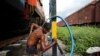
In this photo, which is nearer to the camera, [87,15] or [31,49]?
[31,49]

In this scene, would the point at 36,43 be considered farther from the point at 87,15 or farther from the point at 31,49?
the point at 87,15

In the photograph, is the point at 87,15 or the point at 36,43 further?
the point at 87,15

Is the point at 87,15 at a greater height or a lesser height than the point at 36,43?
greater

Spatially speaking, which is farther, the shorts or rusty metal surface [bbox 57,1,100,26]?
rusty metal surface [bbox 57,1,100,26]

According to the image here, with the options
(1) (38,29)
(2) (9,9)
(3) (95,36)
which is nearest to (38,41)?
(1) (38,29)

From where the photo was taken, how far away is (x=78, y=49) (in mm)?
6094

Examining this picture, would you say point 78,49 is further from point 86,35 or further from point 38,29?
point 38,29

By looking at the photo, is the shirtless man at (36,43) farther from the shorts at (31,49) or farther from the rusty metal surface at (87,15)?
the rusty metal surface at (87,15)

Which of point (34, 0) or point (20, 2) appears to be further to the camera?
point (34, 0)

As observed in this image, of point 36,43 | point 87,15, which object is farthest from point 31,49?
point 87,15

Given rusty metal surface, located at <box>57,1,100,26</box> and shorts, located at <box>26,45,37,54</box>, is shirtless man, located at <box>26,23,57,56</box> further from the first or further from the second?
rusty metal surface, located at <box>57,1,100,26</box>

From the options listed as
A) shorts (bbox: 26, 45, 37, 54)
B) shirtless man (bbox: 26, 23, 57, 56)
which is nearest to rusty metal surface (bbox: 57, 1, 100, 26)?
shirtless man (bbox: 26, 23, 57, 56)

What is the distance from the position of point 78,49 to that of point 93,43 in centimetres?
42

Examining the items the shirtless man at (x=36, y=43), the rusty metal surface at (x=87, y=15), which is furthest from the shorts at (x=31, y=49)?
the rusty metal surface at (x=87, y=15)
